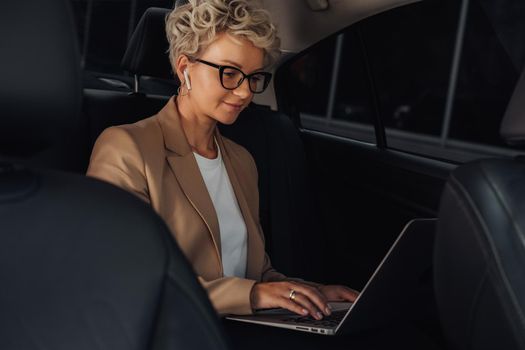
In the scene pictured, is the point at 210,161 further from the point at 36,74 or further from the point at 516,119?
the point at 36,74

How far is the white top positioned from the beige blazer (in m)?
0.03

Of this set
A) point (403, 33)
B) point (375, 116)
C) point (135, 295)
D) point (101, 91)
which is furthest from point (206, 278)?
point (403, 33)

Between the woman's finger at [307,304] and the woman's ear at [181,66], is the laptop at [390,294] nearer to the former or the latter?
the woman's finger at [307,304]

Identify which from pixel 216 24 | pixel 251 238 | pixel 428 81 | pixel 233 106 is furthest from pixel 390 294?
pixel 428 81

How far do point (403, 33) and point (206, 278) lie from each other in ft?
41.0

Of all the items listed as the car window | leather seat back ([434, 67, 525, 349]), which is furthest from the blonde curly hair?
the car window

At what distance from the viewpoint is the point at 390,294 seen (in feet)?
5.22

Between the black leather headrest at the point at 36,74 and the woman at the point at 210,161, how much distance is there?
2.29ft

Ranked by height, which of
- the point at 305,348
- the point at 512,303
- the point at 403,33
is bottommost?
the point at 403,33

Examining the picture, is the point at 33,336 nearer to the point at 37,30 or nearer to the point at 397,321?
the point at 37,30

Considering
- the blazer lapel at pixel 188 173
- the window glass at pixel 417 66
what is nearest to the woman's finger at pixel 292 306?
the blazer lapel at pixel 188 173

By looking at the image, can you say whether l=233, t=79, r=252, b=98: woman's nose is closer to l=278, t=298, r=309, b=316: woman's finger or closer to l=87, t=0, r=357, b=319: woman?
l=87, t=0, r=357, b=319: woman

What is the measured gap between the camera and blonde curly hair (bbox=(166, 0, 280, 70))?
180 centimetres

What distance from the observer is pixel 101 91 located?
219 centimetres
